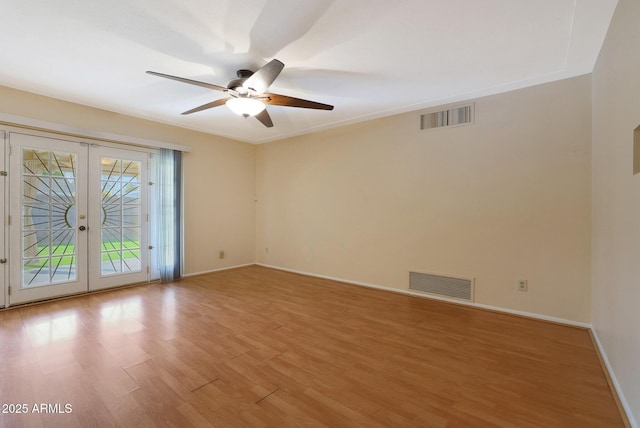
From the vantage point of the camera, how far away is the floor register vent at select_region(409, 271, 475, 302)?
3.59 m

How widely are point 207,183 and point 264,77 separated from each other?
Answer: 3372mm

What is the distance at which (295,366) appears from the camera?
7.21 feet

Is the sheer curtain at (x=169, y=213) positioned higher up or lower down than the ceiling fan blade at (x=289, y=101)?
lower down

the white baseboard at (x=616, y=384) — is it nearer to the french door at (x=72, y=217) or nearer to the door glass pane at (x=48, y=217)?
the french door at (x=72, y=217)

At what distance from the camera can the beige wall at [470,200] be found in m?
2.98

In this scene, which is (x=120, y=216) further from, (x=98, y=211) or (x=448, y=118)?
(x=448, y=118)

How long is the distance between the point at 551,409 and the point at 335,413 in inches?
53.1

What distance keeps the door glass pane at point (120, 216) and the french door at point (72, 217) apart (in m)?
0.01

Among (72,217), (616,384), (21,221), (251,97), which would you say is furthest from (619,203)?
(21,221)

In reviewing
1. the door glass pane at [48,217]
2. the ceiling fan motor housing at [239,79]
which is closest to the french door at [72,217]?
the door glass pane at [48,217]

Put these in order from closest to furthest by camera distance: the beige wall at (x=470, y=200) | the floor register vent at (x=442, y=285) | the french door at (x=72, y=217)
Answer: the beige wall at (x=470, y=200)
the french door at (x=72, y=217)
the floor register vent at (x=442, y=285)

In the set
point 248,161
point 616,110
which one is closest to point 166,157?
point 248,161

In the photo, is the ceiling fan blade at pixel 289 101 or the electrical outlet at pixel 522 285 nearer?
the ceiling fan blade at pixel 289 101

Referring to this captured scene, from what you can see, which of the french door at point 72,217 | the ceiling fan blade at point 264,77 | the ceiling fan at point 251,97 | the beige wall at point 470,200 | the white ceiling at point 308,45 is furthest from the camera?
the french door at point 72,217
